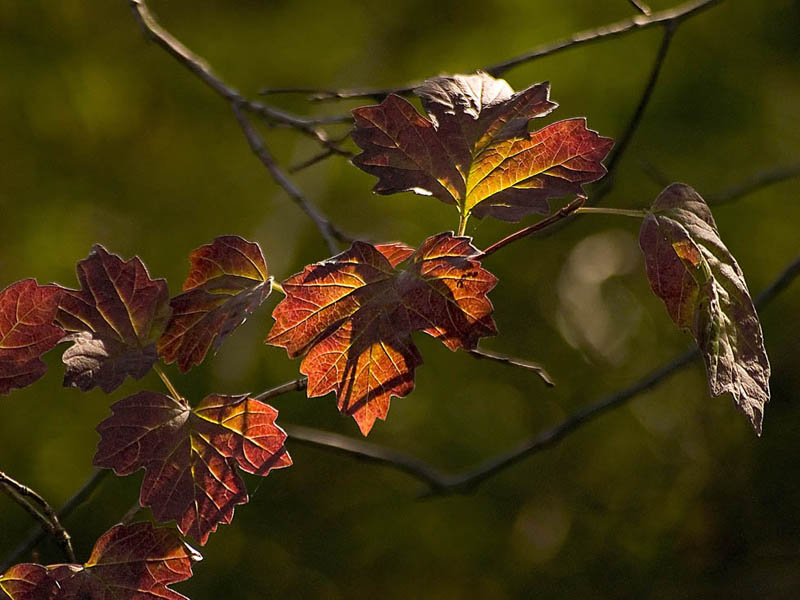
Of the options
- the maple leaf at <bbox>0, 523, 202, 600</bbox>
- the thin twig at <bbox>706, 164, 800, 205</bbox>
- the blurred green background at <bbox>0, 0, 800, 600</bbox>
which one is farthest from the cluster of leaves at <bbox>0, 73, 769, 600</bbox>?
the blurred green background at <bbox>0, 0, 800, 600</bbox>

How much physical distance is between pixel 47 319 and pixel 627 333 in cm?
200

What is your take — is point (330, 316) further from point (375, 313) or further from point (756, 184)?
point (756, 184)

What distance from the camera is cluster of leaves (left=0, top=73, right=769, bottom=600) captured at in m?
0.59

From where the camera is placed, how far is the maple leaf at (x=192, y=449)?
1.91 feet

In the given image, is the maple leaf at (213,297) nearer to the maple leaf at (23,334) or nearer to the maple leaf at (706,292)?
the maple leaf at (23,334)

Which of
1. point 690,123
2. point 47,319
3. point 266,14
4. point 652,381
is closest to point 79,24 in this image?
point 266,14

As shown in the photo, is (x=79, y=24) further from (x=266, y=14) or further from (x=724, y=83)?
(x=724, y=83)

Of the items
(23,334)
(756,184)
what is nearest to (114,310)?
(23,334)

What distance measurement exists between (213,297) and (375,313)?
0.43 feet

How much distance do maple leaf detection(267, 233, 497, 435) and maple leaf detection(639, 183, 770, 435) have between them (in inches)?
5.2

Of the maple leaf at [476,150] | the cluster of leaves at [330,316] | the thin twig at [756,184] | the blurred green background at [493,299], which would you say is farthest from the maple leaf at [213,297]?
the blurred green background at [493,299]

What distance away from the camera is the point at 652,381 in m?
1.25

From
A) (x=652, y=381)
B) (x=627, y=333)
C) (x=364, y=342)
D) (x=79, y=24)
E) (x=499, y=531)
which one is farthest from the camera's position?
(x=79, y=24)

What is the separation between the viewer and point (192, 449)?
1.96 feet
